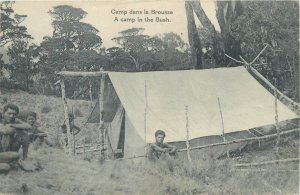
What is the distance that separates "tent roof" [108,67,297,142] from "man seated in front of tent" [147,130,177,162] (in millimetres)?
228

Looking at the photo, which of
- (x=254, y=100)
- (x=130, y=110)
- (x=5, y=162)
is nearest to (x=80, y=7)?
(x=130, y=110)

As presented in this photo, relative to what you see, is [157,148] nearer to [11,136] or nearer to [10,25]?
[11,136]

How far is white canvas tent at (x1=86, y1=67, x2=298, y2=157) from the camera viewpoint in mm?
6945

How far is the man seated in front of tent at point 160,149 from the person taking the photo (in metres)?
6.24

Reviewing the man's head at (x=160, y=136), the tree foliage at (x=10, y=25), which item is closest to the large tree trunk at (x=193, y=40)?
the man's head at (x=160, y=136)

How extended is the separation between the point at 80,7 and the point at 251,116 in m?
3.59

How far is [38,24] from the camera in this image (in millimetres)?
6625

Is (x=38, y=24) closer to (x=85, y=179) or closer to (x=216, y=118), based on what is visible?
(x=85, y=179)

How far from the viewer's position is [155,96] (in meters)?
7.35

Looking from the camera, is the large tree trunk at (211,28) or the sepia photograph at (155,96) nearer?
the sepia photograph at (155,96)

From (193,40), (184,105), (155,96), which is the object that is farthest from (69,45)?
(184,105)

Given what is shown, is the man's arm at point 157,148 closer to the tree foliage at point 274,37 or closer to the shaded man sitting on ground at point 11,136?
the shaded man sitting on ground at point 11,136

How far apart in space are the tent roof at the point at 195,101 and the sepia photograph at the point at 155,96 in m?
0.02

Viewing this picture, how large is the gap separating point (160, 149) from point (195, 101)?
1639 millimetres
